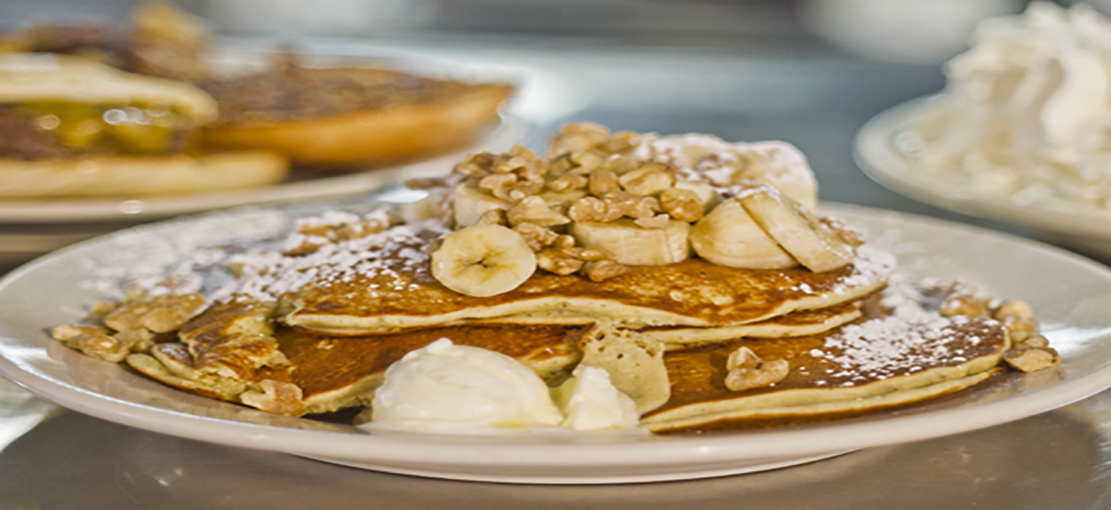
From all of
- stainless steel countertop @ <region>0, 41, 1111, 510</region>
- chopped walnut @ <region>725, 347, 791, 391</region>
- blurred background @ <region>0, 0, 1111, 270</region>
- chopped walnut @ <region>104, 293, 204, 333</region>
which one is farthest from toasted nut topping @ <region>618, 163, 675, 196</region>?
blurred background @ <region>0, 0, 1111, 270</region>

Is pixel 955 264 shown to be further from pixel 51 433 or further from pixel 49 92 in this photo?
pixel 49 92

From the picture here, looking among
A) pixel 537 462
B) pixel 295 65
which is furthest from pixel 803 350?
pixel 295 65

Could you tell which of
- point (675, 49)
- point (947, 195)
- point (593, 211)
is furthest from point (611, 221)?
point (675, 49)

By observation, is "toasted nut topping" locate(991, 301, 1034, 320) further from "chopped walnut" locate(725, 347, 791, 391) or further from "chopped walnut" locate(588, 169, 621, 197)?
"chopped walnut" locate(588, 169, 621, 197)

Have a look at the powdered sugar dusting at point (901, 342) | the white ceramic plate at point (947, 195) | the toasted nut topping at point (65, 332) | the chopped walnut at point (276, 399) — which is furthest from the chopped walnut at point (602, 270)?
the white ceramic plate at point (947, 195)

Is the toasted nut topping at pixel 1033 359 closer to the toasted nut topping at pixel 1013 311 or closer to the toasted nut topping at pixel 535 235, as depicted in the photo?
the toasted nut topping at pixel 1013 311

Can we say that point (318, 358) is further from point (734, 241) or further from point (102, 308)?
point (734, 241)
